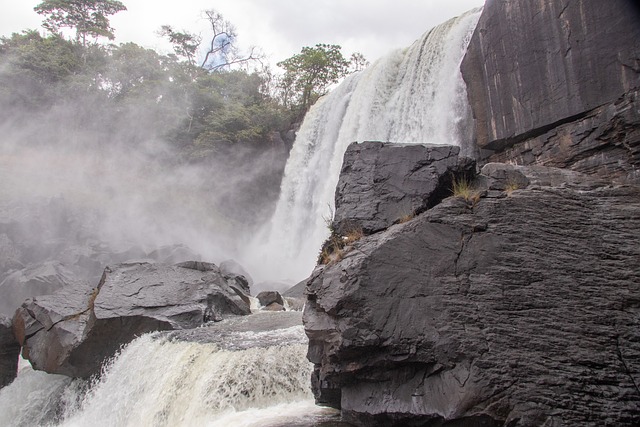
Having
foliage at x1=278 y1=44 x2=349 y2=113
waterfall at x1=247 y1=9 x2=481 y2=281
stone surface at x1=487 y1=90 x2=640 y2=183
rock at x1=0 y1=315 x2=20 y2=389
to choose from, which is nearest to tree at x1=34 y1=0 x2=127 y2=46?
foliage at x1=278 y1=44 x2=349 y2=113

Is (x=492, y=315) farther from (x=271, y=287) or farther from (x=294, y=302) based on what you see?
(x=271, y=287)

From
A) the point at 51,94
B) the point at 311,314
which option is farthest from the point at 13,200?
the point at 311,314

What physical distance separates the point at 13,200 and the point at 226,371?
1976cm

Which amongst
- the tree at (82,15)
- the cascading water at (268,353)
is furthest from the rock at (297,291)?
the tree at (82,15)

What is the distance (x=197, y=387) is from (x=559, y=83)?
9309 millimetres

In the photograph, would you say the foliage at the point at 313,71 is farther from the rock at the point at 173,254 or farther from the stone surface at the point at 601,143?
the stone surface at the point at 601,143

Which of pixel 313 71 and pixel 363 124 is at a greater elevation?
pixel 313 71

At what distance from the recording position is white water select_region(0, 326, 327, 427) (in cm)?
617

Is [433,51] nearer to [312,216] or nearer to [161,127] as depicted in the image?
[312,216]

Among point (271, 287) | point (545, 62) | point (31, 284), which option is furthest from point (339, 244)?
point (31, 284)

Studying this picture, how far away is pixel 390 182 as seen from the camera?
6227mm

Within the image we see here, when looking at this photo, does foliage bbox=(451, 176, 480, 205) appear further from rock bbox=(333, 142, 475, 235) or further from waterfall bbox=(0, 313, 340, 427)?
waterfall bbox=(0, 313, 340, 427)

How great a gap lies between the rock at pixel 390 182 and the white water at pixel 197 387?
2332 mm

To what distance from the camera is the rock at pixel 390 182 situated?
5.87 metres
